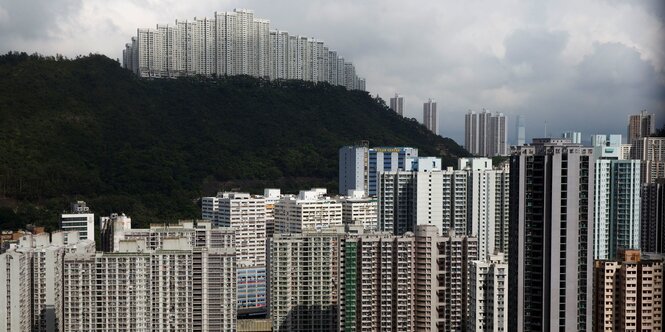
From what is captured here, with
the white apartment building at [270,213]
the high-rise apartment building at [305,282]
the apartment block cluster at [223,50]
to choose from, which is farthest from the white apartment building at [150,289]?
the apartment block cluster at [223,50]

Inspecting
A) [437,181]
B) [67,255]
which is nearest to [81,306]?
[67,255]

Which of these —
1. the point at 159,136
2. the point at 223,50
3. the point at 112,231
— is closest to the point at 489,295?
the point at 112,231

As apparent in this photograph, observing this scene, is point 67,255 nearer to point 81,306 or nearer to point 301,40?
point 81,306

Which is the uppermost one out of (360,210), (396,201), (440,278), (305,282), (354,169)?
(354,169)

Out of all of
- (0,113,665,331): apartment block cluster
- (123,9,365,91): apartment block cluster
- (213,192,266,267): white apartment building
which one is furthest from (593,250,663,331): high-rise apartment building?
(123,9,365,91): apartment block cluster

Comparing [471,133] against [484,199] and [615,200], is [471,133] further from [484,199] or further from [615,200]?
[615,200]

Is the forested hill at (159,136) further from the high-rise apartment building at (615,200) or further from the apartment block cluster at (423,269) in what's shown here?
the high-rise apartment building at (615,200)
